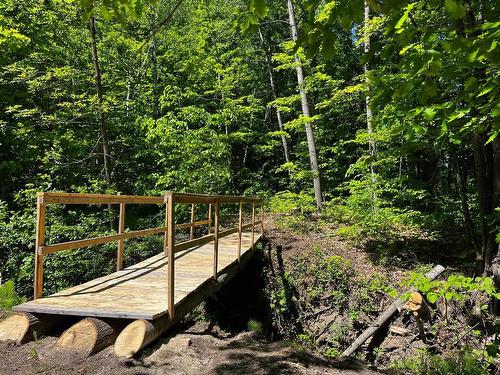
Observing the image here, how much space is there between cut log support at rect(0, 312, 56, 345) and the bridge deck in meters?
0.09

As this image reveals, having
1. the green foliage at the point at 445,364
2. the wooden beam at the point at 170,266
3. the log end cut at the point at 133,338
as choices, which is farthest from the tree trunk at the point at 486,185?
the log end cut at the point at 133,338

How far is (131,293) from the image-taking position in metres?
4.86

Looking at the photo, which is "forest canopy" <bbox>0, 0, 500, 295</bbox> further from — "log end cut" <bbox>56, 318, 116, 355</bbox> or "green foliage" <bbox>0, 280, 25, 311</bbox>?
"log end cut" <bbox>56, 318, 116, 355</bbox>

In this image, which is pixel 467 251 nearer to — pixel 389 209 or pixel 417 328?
pixel 389 209

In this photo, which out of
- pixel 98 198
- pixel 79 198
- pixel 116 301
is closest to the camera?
pixel 116 301

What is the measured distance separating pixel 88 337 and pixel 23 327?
30.2 inches

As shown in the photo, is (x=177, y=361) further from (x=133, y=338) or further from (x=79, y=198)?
(x=79, y=198)

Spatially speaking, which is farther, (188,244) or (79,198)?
(79,198)

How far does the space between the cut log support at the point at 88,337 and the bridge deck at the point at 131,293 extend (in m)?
0.12

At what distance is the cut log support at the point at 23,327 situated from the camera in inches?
152

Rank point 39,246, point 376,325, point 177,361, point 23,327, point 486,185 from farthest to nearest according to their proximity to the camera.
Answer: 1. point 376,325
2. point 486,185
3. point 39,246
4. point 23,327
5. point 177,361

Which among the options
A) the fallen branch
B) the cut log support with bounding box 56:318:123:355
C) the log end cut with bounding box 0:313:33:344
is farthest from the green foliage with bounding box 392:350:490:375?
the log end cut with bounding box 0:313:33:344

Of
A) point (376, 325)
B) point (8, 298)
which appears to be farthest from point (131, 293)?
point (376, 325)

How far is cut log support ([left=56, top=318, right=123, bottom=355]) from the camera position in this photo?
369 centimetres
